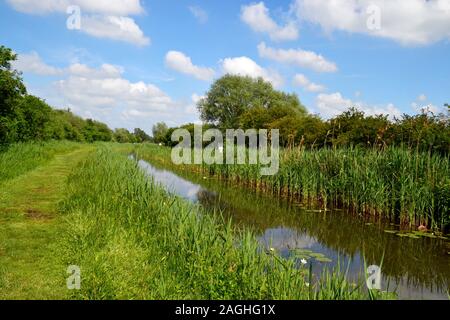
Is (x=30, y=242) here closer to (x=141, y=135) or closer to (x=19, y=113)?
(x=19, y=113)

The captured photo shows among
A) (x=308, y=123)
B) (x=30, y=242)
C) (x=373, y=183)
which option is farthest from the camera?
(x=308, y=123)

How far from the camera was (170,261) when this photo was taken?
5.20m

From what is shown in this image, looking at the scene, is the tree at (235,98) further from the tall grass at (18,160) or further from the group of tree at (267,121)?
the tall grass at (18,160)

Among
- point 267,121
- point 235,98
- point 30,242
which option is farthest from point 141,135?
point 30,242

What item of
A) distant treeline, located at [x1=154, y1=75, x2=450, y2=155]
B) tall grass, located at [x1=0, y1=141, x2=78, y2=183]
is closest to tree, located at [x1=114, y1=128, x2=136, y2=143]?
distant treeline, located at [x1=154, y1=75, x2=450, y2=155]

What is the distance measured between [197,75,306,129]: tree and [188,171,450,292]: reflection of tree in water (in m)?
36.5

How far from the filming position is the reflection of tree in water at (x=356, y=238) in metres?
6.59

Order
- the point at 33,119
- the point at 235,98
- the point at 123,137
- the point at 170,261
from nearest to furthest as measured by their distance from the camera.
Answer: the point at 170,261 < the point at 33,119 < the point at 235,98 < the point at 123,137

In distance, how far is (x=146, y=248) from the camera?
576cm

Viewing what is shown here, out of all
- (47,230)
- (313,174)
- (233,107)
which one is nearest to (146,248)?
(47,230)

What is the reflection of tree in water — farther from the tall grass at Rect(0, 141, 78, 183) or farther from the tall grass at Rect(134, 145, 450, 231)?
the tall grass at Rect(0, 141, 78, 183)

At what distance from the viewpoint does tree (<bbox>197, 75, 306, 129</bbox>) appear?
49.5 meters

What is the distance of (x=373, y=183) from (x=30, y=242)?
7910 mm

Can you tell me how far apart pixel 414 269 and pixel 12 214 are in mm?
7868
